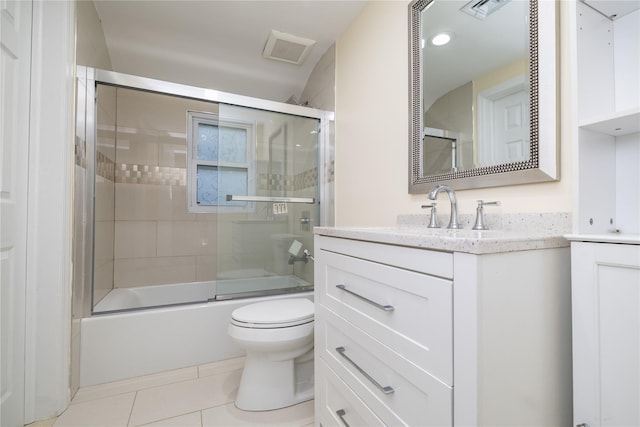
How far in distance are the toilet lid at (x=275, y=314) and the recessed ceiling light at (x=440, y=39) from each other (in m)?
1.39

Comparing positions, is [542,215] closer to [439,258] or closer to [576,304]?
[576,304]

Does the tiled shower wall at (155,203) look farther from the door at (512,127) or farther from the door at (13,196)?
the door at (512,127)

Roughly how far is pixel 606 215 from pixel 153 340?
2053 millimetres

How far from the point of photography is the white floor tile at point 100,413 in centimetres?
127

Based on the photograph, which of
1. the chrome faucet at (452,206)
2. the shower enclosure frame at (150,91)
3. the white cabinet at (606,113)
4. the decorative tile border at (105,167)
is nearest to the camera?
the white cabinet at (606,113)

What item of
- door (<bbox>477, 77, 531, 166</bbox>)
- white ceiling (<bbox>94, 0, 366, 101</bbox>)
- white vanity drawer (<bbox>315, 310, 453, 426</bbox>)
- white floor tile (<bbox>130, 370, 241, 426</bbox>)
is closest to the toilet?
white floor tile (<bbox>130, 370, 241, 426</bbox>)

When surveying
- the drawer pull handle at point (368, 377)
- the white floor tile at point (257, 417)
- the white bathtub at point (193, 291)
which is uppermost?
the drawer pull handle at point (368, 377)

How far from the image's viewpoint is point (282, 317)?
1.39 m

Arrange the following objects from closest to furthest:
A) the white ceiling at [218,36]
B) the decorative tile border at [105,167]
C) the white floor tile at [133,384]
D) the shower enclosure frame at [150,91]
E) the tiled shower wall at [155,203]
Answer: the white floor tile at [133,384] → the shower enclosure frame at [150,91] → the white ceiling at [218,36] → the decorative tile border at [105,167] → the tiled shower wall at [155,203]

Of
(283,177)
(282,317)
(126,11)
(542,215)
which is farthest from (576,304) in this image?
(126,11)

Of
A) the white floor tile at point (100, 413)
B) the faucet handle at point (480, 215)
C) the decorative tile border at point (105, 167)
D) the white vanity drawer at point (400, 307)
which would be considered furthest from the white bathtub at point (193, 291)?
the faucet handle at point (480, 215)

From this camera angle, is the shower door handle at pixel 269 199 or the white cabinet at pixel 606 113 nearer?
the white cabinet at pixel 606 113

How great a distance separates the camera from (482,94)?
114 centimetres

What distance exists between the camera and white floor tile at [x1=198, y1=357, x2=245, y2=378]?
5.54 ft
